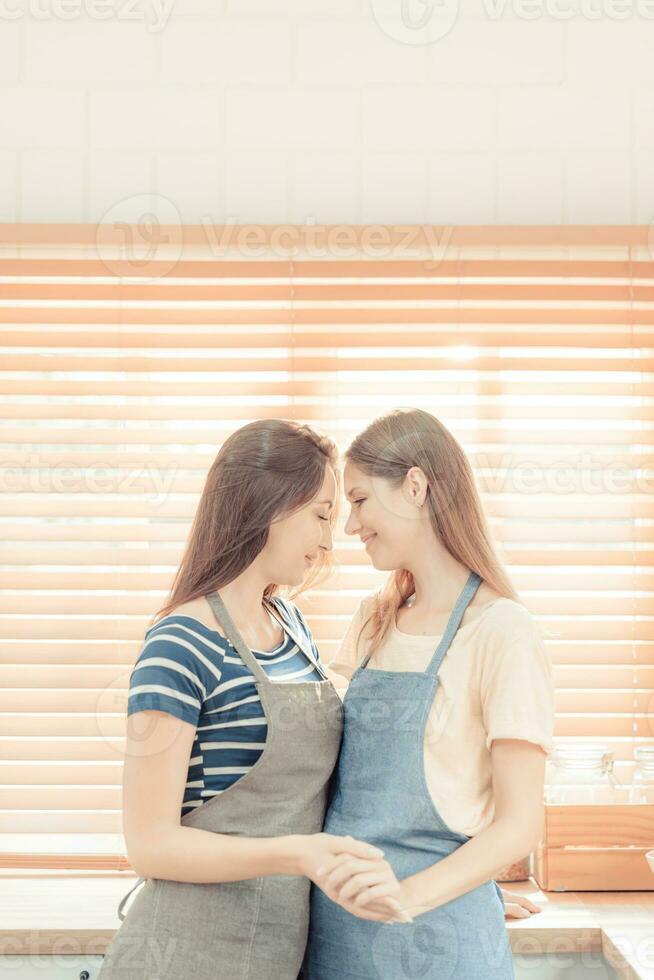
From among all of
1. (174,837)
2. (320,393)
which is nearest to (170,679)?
(174,837)

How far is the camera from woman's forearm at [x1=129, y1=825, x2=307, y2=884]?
1160 mm

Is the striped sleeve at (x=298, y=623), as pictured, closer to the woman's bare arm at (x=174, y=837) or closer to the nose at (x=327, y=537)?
the nose at (x=327, y=537)

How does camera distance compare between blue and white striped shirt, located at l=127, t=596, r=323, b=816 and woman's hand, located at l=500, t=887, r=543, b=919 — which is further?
woman's hand, located at l=500, t=887, r=543, b=919

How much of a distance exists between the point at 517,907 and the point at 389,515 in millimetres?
798

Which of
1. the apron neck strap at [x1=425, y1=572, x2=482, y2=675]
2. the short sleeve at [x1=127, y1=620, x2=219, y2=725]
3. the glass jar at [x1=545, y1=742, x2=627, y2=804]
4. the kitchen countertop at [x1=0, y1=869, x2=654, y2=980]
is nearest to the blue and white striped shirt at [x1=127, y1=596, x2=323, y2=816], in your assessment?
the short sleeve at [x1=127, y1=620, x2=219, y2=725]

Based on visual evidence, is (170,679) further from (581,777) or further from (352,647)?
(581,777)

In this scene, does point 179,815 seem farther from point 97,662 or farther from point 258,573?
point 97,662

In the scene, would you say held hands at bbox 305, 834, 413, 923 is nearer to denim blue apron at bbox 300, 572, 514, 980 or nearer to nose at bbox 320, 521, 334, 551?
denim blue apron at bbox 300, 572, 514, 980

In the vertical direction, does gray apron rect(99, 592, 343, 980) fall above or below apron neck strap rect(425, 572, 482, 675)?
below

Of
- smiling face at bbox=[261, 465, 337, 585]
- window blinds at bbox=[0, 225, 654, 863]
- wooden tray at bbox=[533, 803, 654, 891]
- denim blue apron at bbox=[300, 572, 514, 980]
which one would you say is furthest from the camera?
window blinds at bbox=[0, 225, 654, 863]

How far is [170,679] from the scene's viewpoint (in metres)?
1.19

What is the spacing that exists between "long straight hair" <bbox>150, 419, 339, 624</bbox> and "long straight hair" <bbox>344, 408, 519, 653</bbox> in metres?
0.12

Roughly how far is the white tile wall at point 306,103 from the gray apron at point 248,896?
1141 mm

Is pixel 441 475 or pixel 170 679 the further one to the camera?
pixel 441 475
